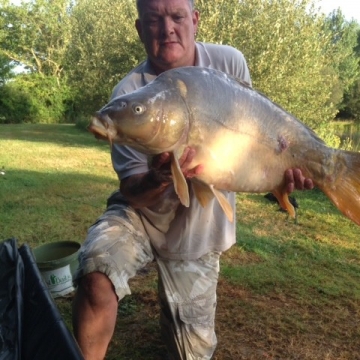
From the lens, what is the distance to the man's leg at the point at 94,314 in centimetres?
211

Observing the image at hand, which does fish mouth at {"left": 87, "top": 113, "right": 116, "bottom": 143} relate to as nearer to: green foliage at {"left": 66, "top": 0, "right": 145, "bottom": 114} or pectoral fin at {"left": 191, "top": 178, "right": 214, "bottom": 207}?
pectoral fin at {"left": 191, "top": 178, "right": 214, "bottom": 207}

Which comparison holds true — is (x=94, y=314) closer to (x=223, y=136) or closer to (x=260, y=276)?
(x=223, y=136)

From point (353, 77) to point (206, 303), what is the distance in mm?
31846

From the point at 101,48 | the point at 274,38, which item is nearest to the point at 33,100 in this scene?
the point at 101,48

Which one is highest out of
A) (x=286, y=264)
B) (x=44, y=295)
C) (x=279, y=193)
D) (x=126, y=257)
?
(x=279, y=193)

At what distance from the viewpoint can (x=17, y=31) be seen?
38.4 m

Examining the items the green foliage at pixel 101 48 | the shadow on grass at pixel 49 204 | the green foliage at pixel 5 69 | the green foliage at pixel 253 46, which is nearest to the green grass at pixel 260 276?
the shadow on grass at pixel 49 204

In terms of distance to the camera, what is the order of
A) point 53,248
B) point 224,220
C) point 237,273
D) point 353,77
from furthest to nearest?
point 353,77 → point 237,273 → point 53,248 → point 224,220

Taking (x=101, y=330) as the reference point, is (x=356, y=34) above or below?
above

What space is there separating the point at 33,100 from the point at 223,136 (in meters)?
32.5

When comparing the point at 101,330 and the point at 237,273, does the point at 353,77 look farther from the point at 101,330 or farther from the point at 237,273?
the point at 101,330

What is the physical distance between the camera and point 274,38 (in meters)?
11.8

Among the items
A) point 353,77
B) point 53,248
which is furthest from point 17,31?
point 53,248

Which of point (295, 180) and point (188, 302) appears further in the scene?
point (188, 302)
